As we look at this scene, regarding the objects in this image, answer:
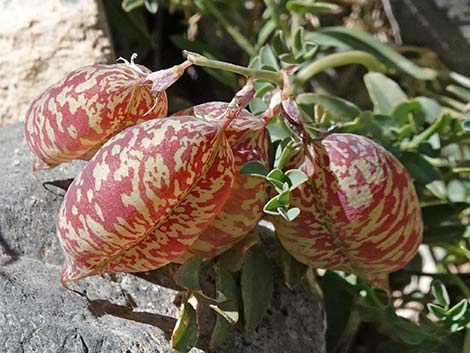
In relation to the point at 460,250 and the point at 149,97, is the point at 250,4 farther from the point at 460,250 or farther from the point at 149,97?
the point at 149,97

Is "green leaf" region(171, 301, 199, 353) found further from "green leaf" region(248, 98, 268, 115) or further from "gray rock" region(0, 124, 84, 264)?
"green leaf" region(248, 98, 268, 115)

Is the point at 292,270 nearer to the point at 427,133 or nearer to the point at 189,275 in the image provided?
the point at 189,275

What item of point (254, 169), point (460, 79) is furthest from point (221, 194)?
point (460, 79)

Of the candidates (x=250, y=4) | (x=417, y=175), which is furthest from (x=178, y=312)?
(x=250, y=4)

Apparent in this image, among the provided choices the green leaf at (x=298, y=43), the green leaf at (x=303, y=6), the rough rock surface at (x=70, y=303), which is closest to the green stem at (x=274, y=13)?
the green leaf at (x=303, y=6)

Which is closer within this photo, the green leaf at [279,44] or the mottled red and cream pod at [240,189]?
the mottled red and cream pod at [240,189]

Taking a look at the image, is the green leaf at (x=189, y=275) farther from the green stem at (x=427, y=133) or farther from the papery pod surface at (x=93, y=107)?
the green stem at (x=427, y=133)

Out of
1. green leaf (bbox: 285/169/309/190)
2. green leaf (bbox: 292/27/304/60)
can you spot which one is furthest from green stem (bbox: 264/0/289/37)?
green leaf (bbox: 285/169/309/190)
